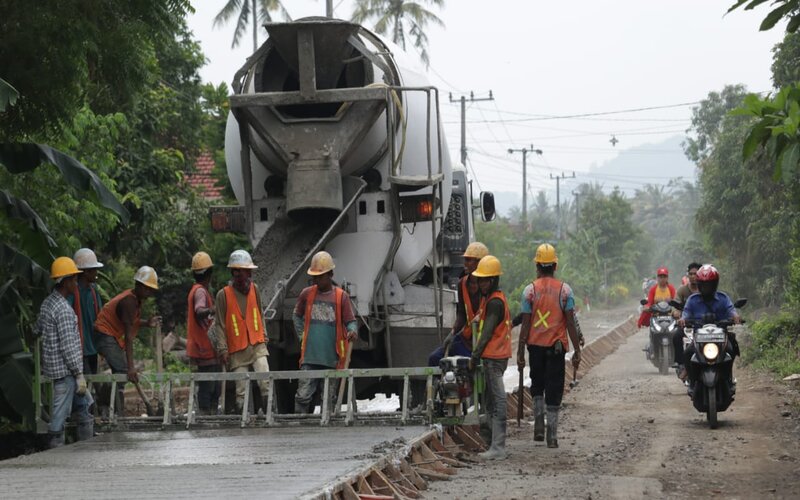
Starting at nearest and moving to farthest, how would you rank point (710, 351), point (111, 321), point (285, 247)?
point (111, 321) → point (285, 247) → point (710, 351)

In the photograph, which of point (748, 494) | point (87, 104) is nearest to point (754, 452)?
point (748, 494)

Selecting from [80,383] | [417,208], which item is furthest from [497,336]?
[80,383]

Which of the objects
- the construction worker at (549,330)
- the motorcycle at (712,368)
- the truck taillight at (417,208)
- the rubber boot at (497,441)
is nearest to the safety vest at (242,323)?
the truck taillight at (417,208)

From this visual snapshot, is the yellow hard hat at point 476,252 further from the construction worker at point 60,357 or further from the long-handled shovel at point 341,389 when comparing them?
the construction worker at point 60,357

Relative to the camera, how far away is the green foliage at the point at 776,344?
67.3 ft

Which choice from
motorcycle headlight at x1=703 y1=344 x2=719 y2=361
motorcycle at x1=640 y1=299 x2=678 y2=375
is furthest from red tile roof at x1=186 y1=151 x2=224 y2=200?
motorcycle headlight at x1=703 y1=344 x2=719 y2=361

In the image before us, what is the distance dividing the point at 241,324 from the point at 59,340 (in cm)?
173

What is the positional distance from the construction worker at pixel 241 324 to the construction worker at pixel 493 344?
1988 mm

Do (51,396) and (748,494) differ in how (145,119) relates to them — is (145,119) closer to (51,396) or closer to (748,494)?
(51,396)

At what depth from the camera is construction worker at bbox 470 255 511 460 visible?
36.4 feet

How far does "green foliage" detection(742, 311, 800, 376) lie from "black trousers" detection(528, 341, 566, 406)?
8.90 m

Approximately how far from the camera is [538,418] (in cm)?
1197

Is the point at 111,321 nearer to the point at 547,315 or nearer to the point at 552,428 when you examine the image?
the point at 547,315

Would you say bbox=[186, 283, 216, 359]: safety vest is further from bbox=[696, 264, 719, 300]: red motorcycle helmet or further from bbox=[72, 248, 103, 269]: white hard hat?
bbox=[696, 264, 719, 300]: red motorcycle helmet
